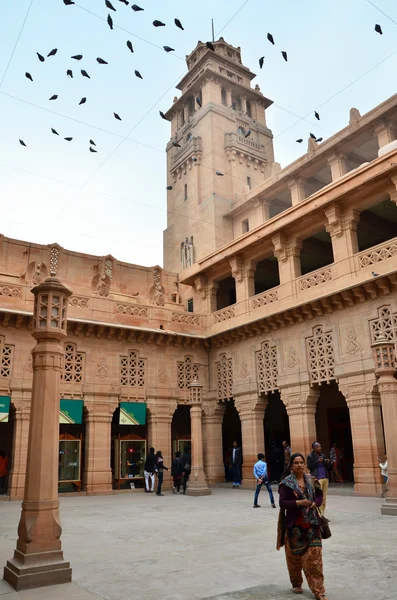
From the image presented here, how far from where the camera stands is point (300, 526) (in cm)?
488

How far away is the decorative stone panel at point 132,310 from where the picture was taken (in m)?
19.2

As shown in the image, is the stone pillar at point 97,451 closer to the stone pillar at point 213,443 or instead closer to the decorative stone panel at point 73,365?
the decorative stone panel at point 73,365

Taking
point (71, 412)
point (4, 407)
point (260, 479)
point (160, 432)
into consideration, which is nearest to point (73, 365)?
point (71, 412)

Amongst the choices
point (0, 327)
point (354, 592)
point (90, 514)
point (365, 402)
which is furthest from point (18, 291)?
point (354, 592)

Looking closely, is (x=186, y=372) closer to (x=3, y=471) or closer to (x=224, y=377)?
(x=224, y=377)

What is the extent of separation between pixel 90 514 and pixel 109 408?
21.3 feet

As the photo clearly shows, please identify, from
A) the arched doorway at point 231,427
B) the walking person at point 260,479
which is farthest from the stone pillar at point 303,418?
the arched doorway at point 231,427

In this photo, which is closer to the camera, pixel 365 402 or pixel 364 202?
pixel 365 402

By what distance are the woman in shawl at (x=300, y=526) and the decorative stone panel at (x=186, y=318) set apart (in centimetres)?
1546

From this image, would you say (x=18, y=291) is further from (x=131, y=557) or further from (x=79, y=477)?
(x=131, y=557)

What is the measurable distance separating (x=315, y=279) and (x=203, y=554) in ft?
37.3

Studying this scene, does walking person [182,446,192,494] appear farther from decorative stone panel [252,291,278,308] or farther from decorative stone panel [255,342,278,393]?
decorative stone panel [252,291,278,308]

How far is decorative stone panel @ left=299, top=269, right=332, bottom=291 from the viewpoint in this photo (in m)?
16.2

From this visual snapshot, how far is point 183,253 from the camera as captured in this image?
28.3 m
